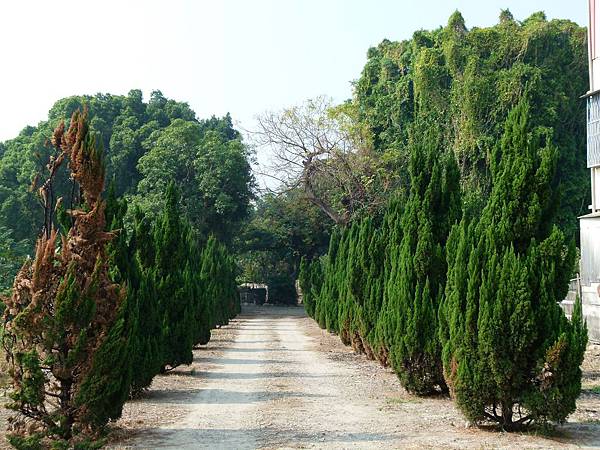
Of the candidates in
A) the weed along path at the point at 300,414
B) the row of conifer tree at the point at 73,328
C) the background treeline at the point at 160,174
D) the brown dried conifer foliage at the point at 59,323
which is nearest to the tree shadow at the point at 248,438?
the weed along path at the point at 300,414

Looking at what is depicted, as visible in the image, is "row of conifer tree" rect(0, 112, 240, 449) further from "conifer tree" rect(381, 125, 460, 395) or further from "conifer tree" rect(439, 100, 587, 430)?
"conifer tree" rect(381, 125, 460, 395)

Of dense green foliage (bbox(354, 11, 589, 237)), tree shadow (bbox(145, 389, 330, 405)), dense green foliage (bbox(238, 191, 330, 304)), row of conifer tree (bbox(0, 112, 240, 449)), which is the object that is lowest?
tree shadow (bbox(145, 389, 330, 405))

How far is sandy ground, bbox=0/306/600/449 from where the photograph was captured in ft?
25.3

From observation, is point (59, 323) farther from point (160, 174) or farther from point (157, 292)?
point (160, 174)

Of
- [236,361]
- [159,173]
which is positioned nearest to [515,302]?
[236,361]

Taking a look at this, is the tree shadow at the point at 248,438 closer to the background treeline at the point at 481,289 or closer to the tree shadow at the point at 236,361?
the background treeline at the point at 481,289

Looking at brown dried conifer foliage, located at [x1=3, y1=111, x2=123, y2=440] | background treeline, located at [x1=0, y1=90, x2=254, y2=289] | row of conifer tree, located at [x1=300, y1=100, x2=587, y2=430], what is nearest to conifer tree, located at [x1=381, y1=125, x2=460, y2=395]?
row of conifer tree, located at [x1=300, y1=100, x2=587, y2=430]

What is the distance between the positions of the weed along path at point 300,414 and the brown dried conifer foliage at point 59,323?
2.50 feet

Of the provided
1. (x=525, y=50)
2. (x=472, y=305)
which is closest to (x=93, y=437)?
(x=472, y=305)

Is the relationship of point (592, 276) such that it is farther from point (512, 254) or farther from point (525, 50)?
point (525, 50)

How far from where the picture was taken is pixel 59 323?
7207 millimetres

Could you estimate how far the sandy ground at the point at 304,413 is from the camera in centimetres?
771

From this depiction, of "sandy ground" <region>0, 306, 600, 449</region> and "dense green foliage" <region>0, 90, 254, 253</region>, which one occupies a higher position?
"dense green foliage" <region>0, 90, 254, 253</region>

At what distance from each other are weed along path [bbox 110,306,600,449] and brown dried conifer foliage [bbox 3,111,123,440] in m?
0.76
